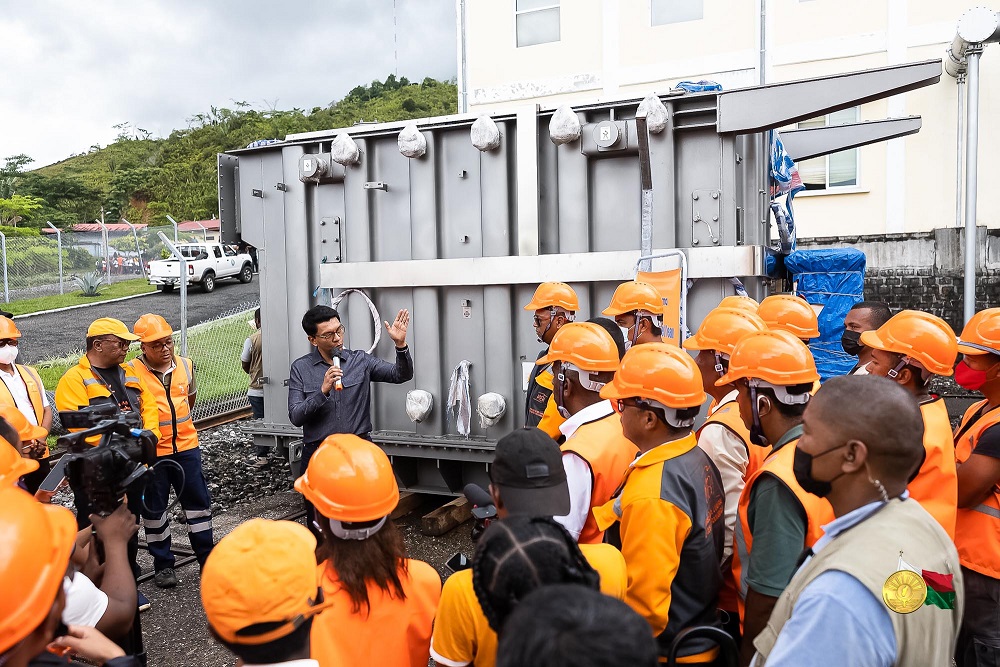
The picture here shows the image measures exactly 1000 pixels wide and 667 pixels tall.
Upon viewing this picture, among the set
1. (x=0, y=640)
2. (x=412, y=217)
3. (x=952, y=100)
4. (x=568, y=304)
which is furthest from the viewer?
(x=952, y=100)

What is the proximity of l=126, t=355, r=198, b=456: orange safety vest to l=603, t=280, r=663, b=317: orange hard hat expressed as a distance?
315 centimetres

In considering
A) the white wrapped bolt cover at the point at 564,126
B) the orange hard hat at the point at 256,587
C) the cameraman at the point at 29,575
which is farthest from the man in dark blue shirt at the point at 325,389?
the cameraman at the point at 29,575

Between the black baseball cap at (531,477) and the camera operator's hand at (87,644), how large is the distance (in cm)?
112

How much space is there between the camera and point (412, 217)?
19.3 feet

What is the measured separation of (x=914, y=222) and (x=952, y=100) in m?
2.33

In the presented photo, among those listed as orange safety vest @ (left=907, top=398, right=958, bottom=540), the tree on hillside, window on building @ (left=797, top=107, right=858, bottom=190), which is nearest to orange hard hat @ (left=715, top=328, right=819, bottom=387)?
orange safety vest @ (left=907, top=398, right=958, bottom=540)

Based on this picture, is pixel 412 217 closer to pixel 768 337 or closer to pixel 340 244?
pixel 340 244

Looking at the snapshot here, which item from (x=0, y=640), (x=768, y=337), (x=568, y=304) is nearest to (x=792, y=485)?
(x=768, y=337)

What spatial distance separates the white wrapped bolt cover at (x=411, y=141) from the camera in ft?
18.3

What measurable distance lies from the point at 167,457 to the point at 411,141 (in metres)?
2.94

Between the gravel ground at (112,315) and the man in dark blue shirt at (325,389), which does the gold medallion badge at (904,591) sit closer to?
the man in dark blue shirt at (325,389)

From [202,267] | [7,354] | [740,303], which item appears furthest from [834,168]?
[202,267]

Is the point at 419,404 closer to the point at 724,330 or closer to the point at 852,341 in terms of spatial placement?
the point at 724,330

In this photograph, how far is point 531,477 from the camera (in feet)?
7.36
